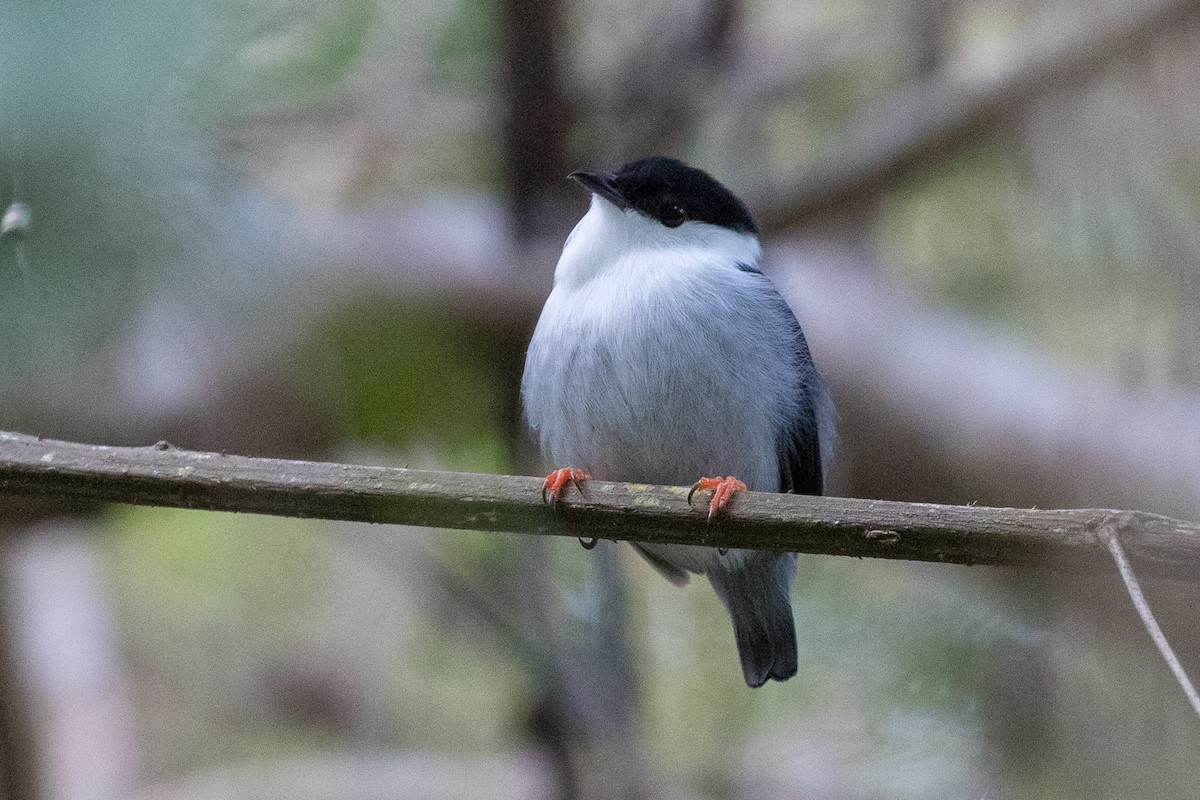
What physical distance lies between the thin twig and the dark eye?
5.87 feet

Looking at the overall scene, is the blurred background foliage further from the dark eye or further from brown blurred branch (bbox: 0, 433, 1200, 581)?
the dark eye

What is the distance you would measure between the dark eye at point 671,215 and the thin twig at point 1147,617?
1.79 metres

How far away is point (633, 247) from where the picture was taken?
11.1ft

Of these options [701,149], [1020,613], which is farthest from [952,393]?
[701,149]

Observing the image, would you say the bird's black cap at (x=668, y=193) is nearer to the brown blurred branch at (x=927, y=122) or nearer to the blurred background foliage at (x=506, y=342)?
the blurred background foliage at (x=506, y=342)

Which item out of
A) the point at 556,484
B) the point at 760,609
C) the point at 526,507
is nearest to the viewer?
the point at 526,507

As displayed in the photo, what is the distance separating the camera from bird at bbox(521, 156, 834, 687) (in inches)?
119

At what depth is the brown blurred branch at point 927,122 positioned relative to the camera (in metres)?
4.23

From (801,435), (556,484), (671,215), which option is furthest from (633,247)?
(556,484)

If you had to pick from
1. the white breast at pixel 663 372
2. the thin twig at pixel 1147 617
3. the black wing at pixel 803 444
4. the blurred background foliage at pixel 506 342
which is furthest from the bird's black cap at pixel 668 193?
the thin twig at pixel 1147 617

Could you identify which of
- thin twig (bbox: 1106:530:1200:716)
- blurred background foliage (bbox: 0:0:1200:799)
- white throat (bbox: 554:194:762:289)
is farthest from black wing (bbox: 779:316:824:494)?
thin twig (bbox: 1106:530:1200:716)

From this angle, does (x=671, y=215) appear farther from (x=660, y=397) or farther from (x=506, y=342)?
(x=506, y=342)

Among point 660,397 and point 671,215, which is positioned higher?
point 671,215

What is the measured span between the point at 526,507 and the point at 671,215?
4.90 ft
